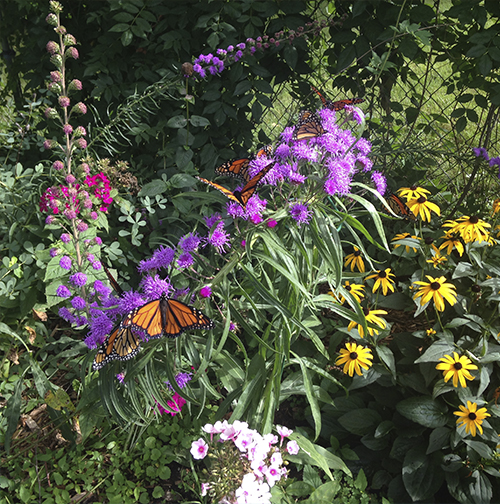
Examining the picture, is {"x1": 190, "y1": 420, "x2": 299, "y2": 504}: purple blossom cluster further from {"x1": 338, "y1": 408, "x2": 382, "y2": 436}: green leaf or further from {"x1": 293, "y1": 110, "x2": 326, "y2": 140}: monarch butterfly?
{"x1": 293, "y1": 110, "x2": 326, "y2": 140}: monarch butterfly

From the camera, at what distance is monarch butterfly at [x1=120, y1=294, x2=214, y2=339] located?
1.26 meters

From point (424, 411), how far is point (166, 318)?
1.12 m

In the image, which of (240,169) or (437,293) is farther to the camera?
(437,293)

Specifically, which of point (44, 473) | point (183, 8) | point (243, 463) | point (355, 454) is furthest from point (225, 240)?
point (183, 8)

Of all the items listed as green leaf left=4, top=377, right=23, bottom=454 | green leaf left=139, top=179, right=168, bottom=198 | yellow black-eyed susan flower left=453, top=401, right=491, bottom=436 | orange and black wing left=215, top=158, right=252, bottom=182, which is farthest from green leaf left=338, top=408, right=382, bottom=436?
green leaf left=139, top=179, right=168, bottom=198

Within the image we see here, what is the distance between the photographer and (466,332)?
2.04m

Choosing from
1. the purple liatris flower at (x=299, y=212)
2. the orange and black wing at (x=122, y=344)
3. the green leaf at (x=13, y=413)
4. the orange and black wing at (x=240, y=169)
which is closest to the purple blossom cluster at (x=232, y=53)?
the orange and black wing at (x=240, y=169)

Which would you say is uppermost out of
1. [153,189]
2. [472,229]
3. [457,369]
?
[472,229]

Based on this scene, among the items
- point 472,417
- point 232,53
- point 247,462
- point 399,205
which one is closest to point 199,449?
point 247,462

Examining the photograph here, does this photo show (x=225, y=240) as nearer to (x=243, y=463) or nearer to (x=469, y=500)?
(x=243, y=463)

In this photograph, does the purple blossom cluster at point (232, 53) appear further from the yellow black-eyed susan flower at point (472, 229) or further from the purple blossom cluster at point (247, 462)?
the purple blossom cluster at point (247, 462)

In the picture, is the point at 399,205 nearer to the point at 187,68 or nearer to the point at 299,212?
the point at 299,212

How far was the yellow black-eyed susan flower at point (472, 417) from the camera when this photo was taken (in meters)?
1.65

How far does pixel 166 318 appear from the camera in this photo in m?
1.29
